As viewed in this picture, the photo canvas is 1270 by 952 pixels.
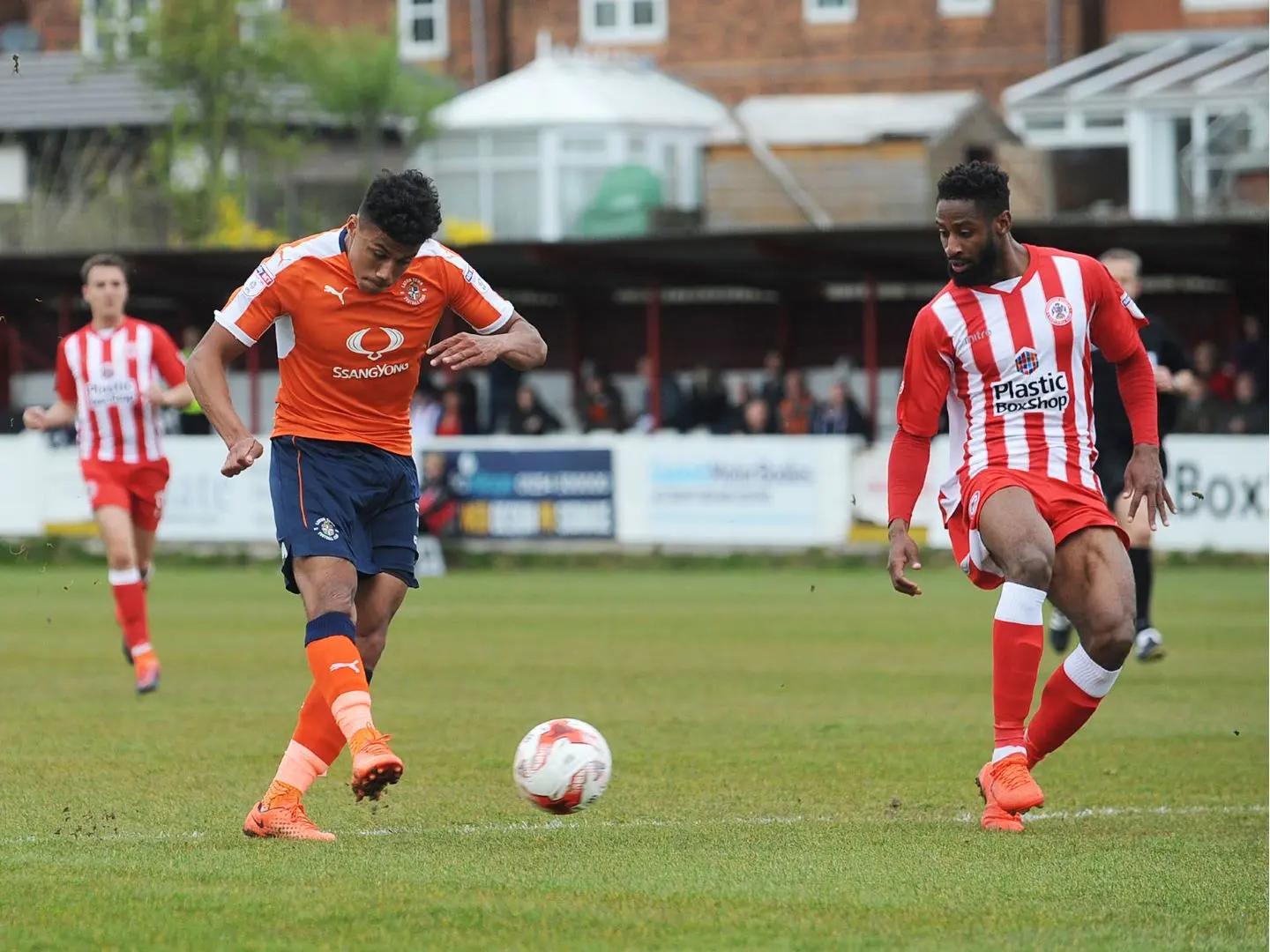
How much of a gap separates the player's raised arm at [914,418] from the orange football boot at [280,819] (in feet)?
7.01

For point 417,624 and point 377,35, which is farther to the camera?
point 377,35

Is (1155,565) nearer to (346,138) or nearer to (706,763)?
(706,763)

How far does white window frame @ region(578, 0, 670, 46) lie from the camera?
48688 millimetres

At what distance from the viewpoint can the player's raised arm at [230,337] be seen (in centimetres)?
729

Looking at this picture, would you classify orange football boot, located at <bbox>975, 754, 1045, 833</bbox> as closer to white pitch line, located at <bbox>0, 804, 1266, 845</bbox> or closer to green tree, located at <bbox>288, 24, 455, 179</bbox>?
white pitch line, located at <bbox>0, 804, 1266, 845</bbox>

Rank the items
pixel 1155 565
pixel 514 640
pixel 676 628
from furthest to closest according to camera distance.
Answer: pixel 1155 565
pixel 676 628
pixel 514 640

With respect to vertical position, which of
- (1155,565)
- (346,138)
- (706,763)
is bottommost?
(1155,565)

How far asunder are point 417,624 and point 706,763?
335 inches

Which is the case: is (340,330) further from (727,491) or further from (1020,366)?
(727,491)

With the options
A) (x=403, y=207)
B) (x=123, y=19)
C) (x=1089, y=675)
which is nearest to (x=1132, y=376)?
(x=1089, y=675)

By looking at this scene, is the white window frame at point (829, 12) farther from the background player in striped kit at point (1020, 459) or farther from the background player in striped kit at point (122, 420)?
the background player in striped kit at point (1020, 459)

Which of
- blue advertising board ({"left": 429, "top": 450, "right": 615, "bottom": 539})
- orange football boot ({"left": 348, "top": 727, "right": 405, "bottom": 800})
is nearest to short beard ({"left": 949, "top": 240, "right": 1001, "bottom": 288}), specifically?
orange football boot ({"left": 348, "top": 727, "right": 405, "bottom": 800})

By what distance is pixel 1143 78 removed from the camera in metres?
41.6

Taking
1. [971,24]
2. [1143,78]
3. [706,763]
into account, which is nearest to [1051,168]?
[1143,78]
